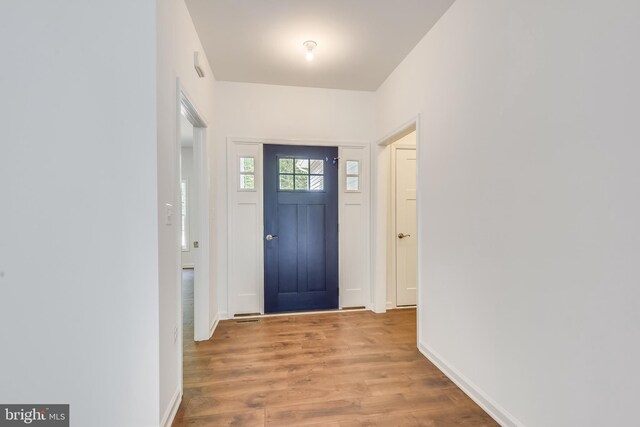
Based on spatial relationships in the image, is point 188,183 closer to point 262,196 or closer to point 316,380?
point 262,196

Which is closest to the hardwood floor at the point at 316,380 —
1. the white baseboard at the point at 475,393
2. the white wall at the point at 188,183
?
the white baseboard at the point at 475,393

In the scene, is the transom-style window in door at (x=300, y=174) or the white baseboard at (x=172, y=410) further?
the transom-style window in door at (x=300, y=174)

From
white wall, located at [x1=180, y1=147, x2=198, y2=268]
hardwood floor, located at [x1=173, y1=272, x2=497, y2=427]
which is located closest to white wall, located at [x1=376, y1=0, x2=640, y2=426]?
hardwood floor, located at [x1=173, y1=272, x2=497, y2=427]

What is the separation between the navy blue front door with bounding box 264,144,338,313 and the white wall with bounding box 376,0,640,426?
1.54 meters

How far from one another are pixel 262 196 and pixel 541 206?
108 inches

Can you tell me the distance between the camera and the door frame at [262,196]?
3.32 m

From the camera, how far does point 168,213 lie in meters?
1.70

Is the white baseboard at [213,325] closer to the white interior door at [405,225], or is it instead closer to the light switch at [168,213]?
the light switch at [168,213]

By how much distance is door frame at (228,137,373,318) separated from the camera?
10.9 feet

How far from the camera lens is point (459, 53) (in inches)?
79.4

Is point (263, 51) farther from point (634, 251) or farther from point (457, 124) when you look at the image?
point (634, 251)

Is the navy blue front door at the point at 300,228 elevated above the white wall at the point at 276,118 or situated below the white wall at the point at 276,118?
below

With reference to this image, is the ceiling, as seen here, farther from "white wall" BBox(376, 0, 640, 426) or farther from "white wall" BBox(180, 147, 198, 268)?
"white wall" BBox(180, 147, 198, 268)

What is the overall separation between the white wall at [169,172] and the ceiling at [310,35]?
0.40 meters
